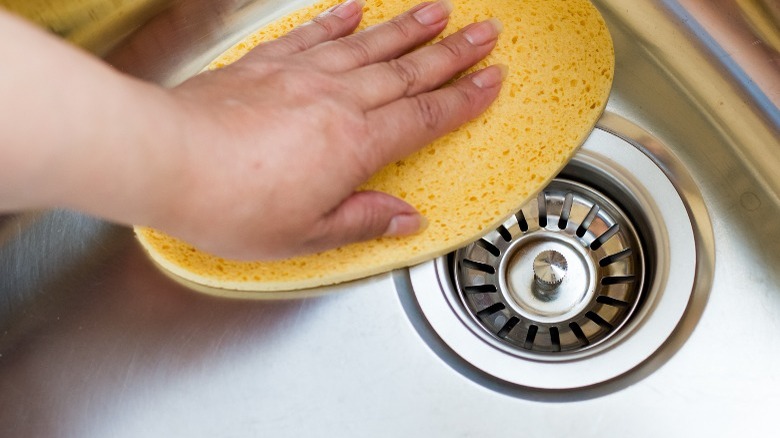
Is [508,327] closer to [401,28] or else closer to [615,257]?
[615,257]

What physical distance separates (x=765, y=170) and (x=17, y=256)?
72 centimetres

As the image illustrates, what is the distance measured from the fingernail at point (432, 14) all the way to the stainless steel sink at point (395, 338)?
7.3 inches

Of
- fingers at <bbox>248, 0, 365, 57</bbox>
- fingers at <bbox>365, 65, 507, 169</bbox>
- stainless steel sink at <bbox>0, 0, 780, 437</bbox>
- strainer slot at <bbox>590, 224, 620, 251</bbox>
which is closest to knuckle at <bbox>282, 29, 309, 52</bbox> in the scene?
→ fingers at <bbox>248, 0, 365, 57</bbox>

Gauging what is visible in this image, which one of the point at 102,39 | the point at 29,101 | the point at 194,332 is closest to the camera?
the point at 29,101

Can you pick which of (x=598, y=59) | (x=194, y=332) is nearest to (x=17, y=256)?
(x=194, y=332)

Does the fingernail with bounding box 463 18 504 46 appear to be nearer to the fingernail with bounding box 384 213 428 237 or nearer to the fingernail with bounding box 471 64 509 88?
the fingernail with bounding box 471 64 509 88

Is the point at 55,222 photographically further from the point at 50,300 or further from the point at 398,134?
the point at 398,134

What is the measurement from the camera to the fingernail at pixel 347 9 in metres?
0.69

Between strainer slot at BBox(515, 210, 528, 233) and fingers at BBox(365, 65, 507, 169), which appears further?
strainer slot at BBox(515, 210, 528, 233)

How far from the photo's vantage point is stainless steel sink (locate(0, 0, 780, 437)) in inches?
23.4

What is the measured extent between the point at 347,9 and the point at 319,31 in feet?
0.15

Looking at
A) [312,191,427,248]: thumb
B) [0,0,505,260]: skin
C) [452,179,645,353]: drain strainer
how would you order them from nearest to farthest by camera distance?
[0,0,505,260]: skin < [312,191,427,248]: thumb < [452,179,645,353]: drain strainer

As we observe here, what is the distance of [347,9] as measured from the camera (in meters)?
0.69

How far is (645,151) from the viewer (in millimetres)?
683
